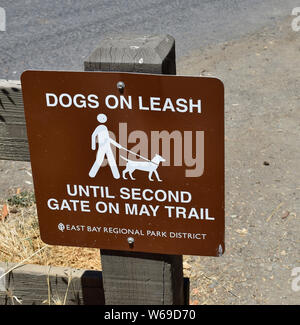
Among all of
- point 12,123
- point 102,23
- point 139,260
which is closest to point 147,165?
point 139,260

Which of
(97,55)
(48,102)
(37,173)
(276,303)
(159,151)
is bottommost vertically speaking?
(276,303)

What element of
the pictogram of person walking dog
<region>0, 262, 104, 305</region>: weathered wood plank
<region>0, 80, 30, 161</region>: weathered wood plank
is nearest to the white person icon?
the pictogram of person walking dog

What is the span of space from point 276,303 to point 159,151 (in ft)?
6.83

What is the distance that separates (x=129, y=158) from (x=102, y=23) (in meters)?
6.90

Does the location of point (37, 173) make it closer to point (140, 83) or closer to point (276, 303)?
point (140, 83)

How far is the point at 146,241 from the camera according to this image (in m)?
2.03

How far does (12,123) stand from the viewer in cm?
224

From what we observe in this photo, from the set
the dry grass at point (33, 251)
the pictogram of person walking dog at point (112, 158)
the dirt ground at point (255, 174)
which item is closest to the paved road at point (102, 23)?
the dirt ground at point (255, 174)

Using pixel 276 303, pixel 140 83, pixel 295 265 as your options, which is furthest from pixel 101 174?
pixel 295 265

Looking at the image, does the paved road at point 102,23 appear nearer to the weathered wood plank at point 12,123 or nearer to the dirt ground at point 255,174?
the dirt ground at point 255,174

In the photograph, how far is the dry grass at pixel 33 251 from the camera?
141 inches

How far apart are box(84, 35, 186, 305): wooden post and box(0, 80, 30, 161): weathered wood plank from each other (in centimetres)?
42

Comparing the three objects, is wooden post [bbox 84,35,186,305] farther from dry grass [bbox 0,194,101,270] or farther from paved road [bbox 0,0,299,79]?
paved road [bbox 0,0,299,79]

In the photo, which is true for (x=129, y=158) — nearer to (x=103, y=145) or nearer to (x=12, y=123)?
(x=103, y=145)
